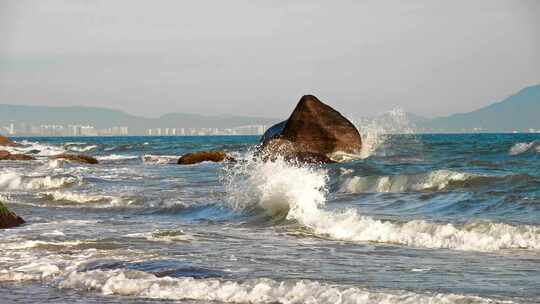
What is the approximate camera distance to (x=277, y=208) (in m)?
Result: 17.3

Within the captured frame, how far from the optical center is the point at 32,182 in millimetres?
28031

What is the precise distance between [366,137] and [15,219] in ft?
93.6

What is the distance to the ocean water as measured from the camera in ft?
30.1

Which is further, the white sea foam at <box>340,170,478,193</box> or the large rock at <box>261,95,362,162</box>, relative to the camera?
the large rock at <box>261,95,362,162</box>

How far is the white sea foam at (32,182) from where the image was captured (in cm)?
2764

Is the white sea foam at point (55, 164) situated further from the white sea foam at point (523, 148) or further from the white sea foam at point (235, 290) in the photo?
the white sea foam at point (235, 290)

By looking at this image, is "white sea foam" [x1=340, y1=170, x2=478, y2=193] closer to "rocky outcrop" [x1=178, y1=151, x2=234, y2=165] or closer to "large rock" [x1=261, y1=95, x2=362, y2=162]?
"large rock" [x1=261, y1=95, x2=362, y2=162]

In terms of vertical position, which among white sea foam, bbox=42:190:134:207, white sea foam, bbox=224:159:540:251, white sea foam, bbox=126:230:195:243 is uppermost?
white sea foam, bbox=224:159:540:251

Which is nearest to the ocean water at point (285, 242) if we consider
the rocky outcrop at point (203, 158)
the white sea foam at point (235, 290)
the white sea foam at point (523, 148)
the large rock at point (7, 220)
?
the white sea foam at point (235, 290)

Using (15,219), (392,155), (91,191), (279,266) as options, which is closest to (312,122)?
(392,155)

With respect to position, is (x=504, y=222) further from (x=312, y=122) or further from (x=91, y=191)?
(x=312, y=122)

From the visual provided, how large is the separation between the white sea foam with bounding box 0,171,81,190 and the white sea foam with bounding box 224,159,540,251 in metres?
10.3

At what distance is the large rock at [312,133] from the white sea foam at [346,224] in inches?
527

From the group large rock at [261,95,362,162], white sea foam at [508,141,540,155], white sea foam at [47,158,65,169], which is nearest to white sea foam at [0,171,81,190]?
large rock at [261,95,362,162]
